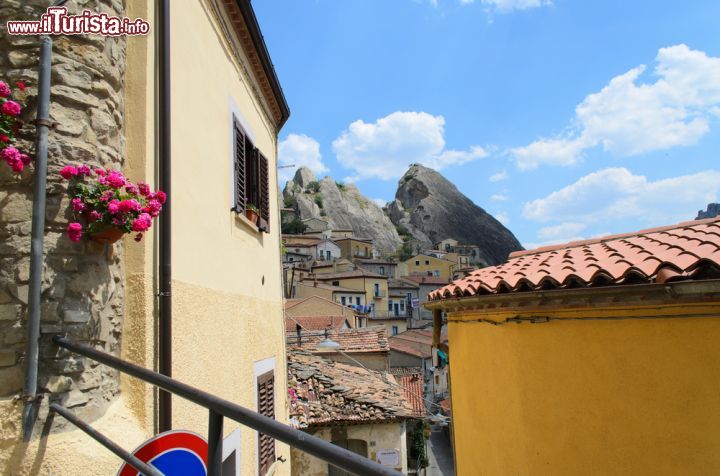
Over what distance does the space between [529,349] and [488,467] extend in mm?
1885

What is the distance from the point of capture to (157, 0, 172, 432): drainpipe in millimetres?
3326

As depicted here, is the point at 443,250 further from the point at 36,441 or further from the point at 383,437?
the point at 36,441

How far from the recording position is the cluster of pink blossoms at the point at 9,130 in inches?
98.3

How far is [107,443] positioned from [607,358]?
12.9 feet

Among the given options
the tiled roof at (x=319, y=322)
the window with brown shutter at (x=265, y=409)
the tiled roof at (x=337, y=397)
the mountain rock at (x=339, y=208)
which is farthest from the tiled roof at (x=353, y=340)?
the mountain rock at (x=339, y=208)

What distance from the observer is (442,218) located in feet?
295

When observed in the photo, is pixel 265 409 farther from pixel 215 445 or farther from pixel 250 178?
pixel 215 445

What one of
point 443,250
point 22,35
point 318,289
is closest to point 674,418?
point 22,35

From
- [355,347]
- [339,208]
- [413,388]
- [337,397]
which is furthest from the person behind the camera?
[339,208]

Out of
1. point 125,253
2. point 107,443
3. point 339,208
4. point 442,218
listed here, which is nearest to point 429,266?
point 442,218

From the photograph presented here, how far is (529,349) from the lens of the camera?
16.2 ft

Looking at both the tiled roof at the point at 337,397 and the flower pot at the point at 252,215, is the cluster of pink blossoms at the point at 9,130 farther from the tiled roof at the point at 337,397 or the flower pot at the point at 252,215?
the tiled roof at the point at 337,397

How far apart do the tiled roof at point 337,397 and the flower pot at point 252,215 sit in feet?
14.7

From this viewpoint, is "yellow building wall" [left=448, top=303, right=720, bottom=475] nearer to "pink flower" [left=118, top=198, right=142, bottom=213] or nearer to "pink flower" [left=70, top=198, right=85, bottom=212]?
"pink flower" [left=118, top=198, right=142, bottom=213]
